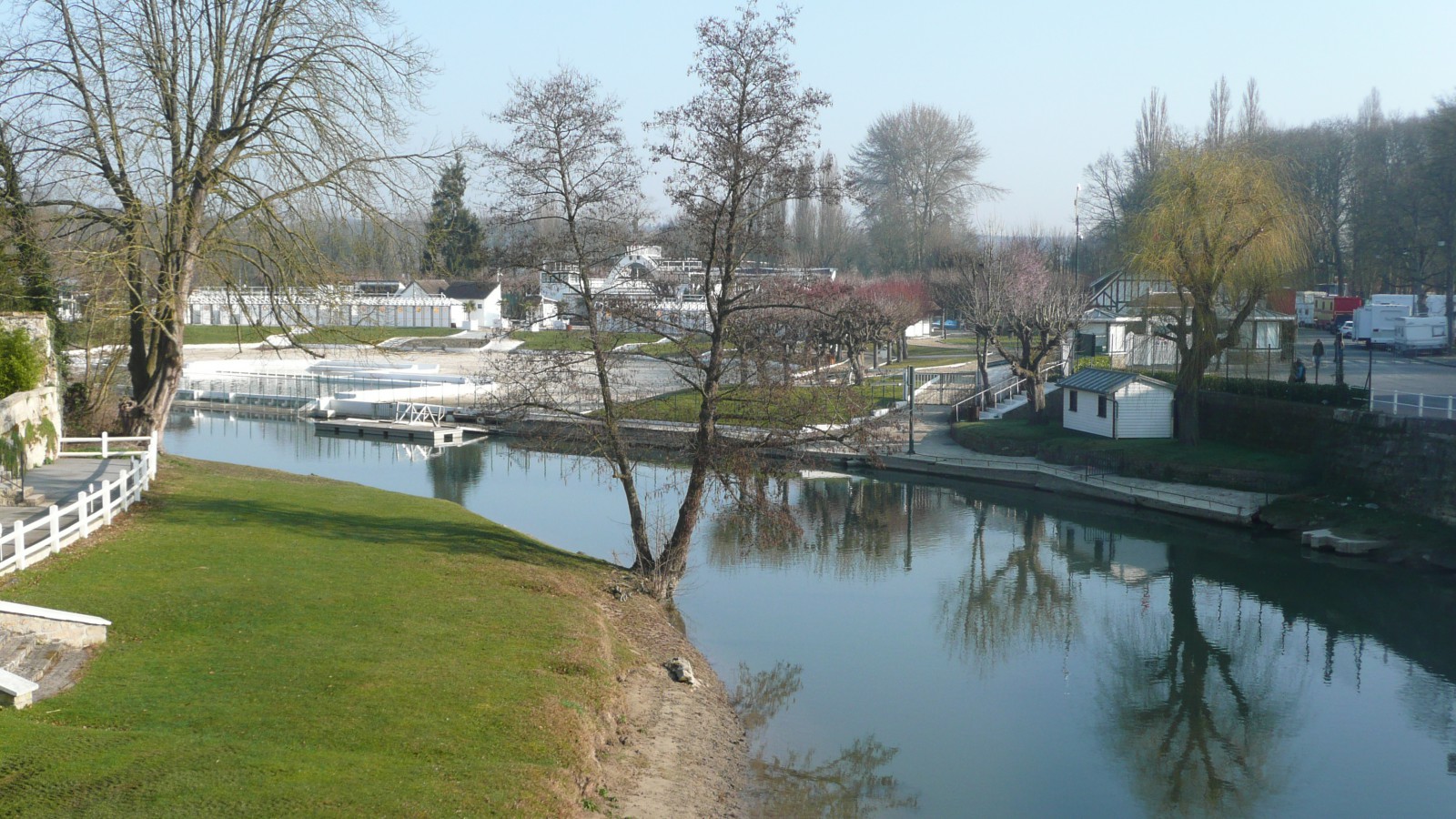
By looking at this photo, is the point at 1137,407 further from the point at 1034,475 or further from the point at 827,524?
the point at 827,524

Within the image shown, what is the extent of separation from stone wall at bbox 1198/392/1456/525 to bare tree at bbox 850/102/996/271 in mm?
46347

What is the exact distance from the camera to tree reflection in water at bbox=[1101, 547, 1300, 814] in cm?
1377

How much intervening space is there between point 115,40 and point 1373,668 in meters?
24.1

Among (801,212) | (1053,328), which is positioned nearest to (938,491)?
(1053,328)

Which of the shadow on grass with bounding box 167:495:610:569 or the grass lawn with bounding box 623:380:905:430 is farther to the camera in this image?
the shadow on grass with bounding box 167:495:610:569

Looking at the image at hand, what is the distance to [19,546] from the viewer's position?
44.0 feet

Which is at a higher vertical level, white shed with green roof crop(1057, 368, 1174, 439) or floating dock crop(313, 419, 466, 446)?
white shed with green roof crop(1057, 368, 1174, 439)

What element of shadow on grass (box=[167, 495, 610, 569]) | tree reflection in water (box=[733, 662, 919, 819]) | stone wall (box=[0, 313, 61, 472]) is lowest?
tree reflection in water (box=[733, 662, 919, 819])

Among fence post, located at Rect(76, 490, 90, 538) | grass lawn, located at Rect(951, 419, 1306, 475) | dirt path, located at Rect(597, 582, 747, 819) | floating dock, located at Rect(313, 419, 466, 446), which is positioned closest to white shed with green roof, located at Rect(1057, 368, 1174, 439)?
grass lawn, located at Rect(951, 419, 1306, 475)

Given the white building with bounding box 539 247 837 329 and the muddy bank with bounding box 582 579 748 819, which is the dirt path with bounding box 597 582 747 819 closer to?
the muddy bank with bounding box 582 579 748 819

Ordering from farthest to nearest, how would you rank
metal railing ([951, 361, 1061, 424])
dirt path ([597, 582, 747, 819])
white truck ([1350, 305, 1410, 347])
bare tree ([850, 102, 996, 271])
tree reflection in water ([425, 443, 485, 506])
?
bare tree ([850, 102, 996, 271])
white truck ([1350, 305, 1410, 347])
metal railing ([951, 361, 1061, 424])
tree reflection in water ([425, 443, 485, 506])
dirt path ([597, 582, 747, 819])

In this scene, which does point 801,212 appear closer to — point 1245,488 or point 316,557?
point 1245,488

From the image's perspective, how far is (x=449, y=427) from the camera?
46.8m

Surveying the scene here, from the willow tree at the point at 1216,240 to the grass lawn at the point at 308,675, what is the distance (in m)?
19.7
